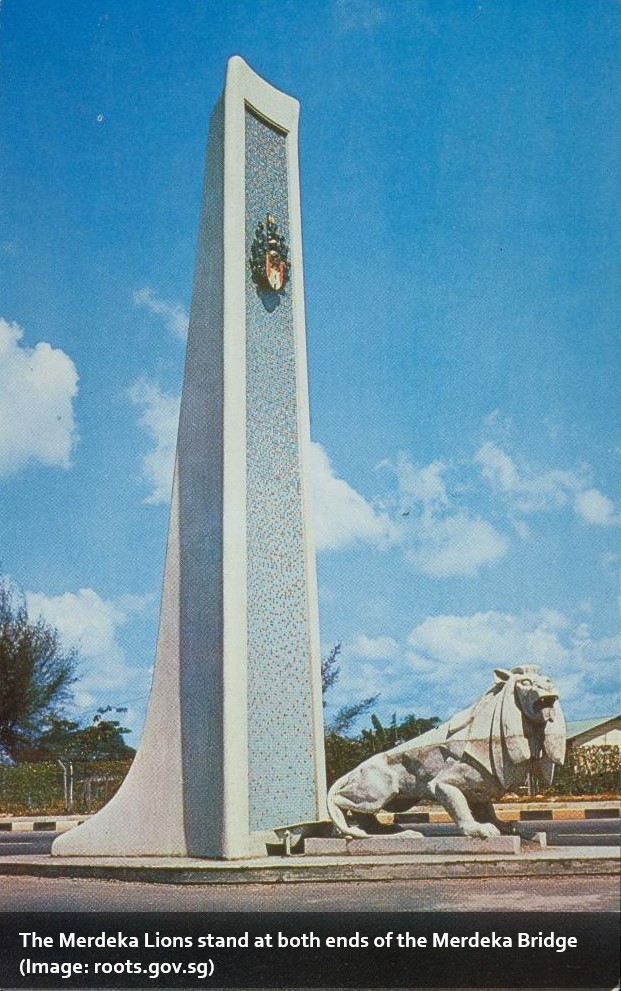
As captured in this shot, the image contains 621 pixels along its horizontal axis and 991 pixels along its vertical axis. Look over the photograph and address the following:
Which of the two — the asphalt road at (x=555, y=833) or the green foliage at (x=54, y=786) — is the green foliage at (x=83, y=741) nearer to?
the green foliage at (x=54, y=786)

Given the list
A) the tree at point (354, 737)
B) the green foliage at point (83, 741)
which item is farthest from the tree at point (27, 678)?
the tree at point (354, 737)

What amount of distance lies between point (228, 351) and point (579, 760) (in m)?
3.50

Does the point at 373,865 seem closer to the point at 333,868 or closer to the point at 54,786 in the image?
the point at 333,868

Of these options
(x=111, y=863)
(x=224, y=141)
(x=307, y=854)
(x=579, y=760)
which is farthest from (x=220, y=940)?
(x=224, y=141)

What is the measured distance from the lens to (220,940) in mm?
5422

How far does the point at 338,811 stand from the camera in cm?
657

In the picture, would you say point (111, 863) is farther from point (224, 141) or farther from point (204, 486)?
point (224, 141)

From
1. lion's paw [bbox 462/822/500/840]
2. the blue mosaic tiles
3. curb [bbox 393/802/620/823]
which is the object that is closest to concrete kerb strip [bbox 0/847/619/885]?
lion's paw [bbox 462/822/500/840]

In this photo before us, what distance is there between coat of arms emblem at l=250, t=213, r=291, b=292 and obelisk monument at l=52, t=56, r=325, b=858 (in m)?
0.01

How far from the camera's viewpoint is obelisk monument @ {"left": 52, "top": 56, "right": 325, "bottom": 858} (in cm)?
702

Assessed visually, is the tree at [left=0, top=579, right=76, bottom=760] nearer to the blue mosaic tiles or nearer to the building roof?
the blue mosaic tiles

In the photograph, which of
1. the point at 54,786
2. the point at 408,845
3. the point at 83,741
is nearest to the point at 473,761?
the point at 408,845

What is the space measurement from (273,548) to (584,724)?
8.28 ft
